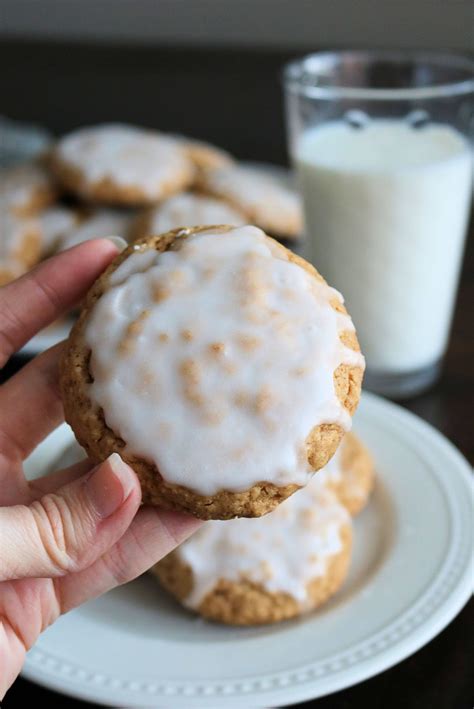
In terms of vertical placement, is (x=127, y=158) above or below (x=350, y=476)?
above

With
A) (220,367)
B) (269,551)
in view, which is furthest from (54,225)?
(220,367)

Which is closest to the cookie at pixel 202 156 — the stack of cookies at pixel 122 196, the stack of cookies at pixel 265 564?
the stack of cookies at pixel 122 196

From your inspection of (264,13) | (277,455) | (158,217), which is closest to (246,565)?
(277,455)

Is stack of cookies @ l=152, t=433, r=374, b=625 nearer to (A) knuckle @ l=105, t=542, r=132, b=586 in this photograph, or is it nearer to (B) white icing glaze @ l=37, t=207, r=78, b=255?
(A) knuckle @ l=105, t=542, r=132, b=586

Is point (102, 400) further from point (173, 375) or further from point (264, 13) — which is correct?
point (264, 13)

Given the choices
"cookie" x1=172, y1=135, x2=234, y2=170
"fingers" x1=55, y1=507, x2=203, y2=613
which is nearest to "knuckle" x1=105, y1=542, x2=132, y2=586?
"fingers" x1=55, y1=507, x2=203, y2=613

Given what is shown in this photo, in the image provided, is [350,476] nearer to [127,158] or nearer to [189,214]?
[189,214]
